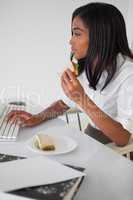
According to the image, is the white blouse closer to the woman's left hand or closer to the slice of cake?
the woman's left hand

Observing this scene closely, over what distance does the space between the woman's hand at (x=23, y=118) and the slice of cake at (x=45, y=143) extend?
7.7 inches

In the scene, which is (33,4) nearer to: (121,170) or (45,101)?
(45,101)

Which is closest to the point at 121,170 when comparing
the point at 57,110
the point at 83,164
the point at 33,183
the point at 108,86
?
the point at 83,164

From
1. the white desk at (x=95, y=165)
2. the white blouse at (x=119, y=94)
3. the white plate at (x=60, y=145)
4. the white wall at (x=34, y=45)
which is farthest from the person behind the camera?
the white wall at (x=34, y=45)

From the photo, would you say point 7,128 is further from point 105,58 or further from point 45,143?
point 105,58

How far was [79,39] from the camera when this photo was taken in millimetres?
1346

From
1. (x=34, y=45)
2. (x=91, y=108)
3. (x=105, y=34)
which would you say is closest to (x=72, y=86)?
(x=91, y=108)

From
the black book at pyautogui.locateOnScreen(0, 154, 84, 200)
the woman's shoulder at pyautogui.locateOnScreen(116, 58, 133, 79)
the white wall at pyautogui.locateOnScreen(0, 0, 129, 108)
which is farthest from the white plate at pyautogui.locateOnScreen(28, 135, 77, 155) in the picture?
the white wall at pyautogui.locateOnScreen(0, 0, 129, 108)

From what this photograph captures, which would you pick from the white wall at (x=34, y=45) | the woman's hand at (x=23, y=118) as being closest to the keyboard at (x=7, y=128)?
the woman's hand at (x=23, y=118)

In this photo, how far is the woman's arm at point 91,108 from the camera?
1136 mm

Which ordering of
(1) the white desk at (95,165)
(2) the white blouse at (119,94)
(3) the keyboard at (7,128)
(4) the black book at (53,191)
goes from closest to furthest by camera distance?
(4) the black book at (53,191) → (1) the white desk at (95,165) → (3) the keyboard at (7,128) → (2) the white blouse at (119,94)

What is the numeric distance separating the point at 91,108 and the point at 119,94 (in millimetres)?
229

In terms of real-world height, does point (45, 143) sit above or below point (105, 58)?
below

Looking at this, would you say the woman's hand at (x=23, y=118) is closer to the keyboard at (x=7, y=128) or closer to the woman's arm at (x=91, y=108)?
the keyboard at (x=7, y=128)
